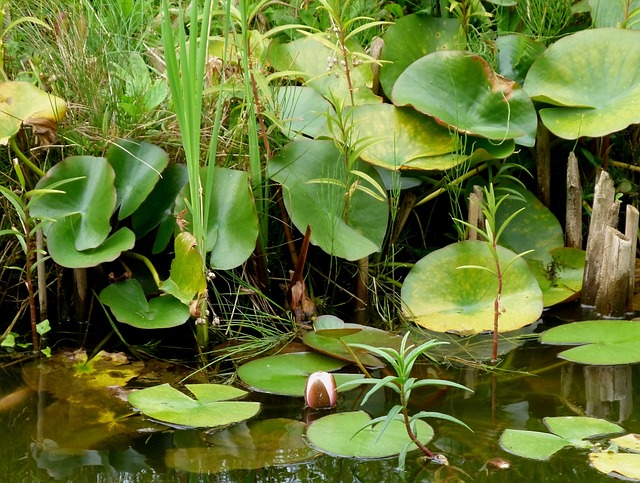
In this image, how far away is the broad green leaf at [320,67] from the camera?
2850 millimetres

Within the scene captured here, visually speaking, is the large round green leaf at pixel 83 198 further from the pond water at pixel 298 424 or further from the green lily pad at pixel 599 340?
the green lily pad at pixel 599 340

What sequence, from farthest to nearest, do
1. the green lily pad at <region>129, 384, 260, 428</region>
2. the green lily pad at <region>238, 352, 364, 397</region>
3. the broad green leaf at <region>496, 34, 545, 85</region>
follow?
the broad green leaf at <region>496, 34, 545, 85</region>
the green lily pad at <region>238, 352, 364, 397</region>
the green lily pad at <region>129, 384, 260, 428</region>

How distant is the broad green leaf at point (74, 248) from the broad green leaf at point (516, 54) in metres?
1.49

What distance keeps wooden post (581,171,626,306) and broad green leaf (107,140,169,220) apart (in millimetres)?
1364

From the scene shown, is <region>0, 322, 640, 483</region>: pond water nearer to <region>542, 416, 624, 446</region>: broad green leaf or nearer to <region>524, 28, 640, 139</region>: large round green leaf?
<region>542, 416, 624, 446</region>: broad green leaf

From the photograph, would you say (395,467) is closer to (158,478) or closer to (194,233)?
(158,478)

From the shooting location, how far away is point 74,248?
2318mm

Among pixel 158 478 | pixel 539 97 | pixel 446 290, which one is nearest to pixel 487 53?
pixel 539 97

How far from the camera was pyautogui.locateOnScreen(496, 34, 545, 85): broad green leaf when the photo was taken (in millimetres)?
2893

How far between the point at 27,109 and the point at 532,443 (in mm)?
1684

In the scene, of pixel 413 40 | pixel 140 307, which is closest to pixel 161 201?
pixel 140 307

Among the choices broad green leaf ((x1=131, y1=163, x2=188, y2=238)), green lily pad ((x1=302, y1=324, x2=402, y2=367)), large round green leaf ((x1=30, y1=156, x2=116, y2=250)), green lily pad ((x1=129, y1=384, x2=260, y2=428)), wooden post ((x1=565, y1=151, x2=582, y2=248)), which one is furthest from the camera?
wooden post ((x1=565, y1=151, x2=582, y2=248))

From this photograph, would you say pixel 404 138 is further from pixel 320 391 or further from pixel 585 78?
pixel 320 391

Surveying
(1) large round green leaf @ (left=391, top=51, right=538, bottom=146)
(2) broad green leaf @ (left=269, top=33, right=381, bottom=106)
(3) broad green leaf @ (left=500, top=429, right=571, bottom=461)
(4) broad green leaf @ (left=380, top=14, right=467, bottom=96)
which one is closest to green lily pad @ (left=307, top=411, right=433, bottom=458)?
(3) broad green leaf @ (left=500, top=429, right=571, bottom=461)
